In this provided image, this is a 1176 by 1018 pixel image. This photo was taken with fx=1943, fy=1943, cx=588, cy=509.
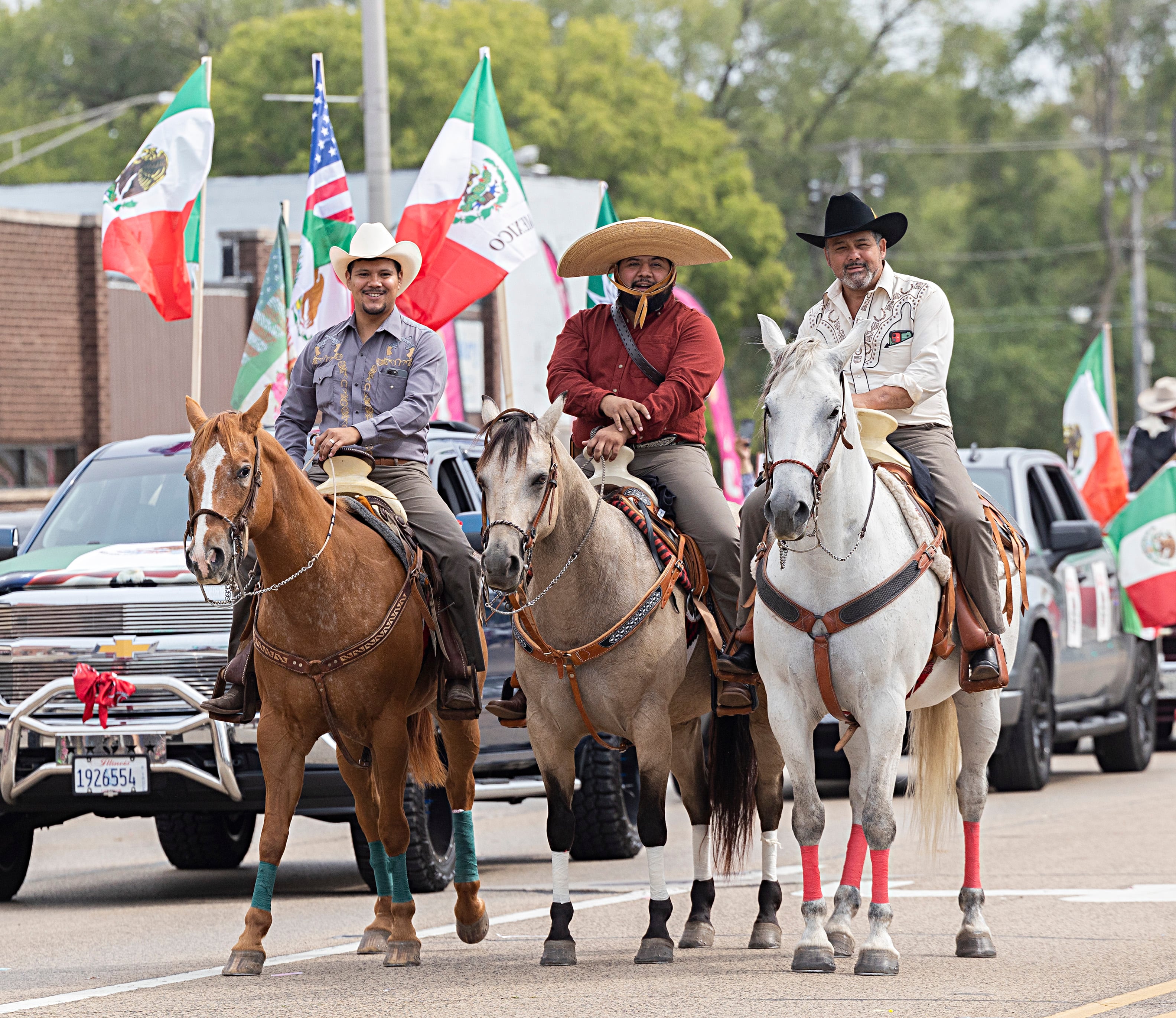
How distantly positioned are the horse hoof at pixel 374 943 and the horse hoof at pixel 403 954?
30 centimetres

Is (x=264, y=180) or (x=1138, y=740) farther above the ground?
(x=264, y=180)

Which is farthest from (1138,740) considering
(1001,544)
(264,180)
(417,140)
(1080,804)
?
(417,140)

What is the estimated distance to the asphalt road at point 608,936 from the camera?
712cm

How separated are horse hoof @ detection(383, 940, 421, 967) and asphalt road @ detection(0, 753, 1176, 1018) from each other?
79mm


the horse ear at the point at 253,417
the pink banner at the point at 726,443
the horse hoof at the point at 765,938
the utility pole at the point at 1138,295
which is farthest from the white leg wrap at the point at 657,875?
the utility pole at the point at 1138,295

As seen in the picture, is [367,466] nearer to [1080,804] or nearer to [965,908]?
[965,908]

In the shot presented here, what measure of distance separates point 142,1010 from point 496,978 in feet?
4.64

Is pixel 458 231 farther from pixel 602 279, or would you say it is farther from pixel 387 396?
pixel 387 396

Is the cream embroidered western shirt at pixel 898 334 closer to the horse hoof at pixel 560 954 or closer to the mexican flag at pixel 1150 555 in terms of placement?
the horse hoof at pixel 560 954

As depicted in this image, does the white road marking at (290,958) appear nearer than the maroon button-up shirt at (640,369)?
Yes

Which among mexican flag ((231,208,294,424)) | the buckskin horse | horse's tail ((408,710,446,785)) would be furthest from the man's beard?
mexican flag ((231,208,294,424))

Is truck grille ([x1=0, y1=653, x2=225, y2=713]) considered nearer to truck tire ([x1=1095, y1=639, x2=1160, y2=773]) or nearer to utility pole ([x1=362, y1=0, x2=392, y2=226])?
utility pole ([x1=362, y1=0, x2=392, y2=226])

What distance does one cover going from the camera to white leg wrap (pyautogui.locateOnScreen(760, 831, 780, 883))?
8.66 metres

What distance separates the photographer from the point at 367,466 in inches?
348
